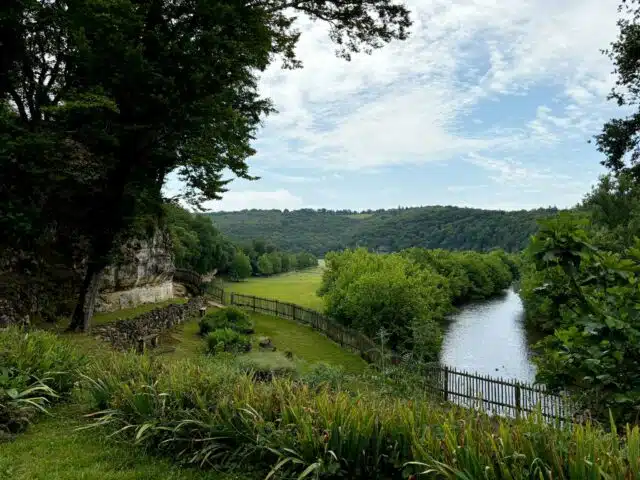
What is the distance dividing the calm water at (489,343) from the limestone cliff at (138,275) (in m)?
19.0

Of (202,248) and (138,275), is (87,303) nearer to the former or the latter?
(138,275)

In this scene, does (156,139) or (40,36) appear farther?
(40,36)

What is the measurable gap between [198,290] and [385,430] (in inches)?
1364

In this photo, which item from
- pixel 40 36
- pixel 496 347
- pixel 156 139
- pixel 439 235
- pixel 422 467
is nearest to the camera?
pixel 422 467

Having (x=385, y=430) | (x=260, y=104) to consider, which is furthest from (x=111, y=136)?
(x=385, y=430)

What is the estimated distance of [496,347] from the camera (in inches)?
1430

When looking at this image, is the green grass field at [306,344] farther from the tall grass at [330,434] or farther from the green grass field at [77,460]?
the green grass field at [77,460]

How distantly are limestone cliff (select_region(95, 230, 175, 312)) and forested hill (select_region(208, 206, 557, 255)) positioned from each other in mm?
87641

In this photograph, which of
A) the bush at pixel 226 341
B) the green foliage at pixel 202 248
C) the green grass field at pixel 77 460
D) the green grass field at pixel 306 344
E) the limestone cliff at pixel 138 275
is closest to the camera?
the green grass field at pixel 77 460

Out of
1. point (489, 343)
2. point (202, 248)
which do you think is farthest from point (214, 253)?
point (489, 343)

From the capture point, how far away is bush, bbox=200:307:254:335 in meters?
24.0

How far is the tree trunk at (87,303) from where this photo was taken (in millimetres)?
15375

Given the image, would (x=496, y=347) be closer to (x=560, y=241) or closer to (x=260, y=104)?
(x=260, y=104)

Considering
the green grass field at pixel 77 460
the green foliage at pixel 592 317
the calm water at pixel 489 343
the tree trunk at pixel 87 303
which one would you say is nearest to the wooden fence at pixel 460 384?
the green foliage at pixel 592 317
